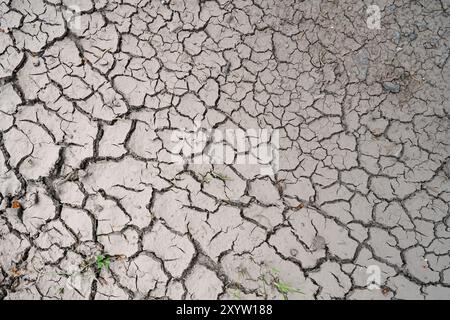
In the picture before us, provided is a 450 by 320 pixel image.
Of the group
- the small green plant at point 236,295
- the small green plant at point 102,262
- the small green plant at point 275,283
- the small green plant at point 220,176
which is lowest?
the small green plant at point 236,295

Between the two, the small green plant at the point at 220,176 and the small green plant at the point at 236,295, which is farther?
the small green plant at the point at 220,176

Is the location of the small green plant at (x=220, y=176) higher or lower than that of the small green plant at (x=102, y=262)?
higher

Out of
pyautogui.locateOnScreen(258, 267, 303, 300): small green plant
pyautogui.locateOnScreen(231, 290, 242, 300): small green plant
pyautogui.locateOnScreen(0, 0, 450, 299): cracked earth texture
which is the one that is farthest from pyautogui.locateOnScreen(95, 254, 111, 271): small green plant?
pyautogui.locateOnScreen(258, 267, 303, 300): small green plant

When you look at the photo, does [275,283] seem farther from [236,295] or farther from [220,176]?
[220,176]

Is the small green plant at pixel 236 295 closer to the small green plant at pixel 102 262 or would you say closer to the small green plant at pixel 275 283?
the small green plant at pixel 275 283

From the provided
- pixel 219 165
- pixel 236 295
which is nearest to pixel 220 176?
pixel 219 165

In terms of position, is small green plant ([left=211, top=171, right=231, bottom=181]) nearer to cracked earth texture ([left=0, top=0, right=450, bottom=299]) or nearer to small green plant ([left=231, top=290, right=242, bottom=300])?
cracked earth texture ([left=0, top=0, right=450, bottom=299])

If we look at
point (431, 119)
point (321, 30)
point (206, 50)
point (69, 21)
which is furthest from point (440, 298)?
point (69, 21)

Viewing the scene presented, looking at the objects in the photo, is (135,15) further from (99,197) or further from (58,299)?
(58,299)

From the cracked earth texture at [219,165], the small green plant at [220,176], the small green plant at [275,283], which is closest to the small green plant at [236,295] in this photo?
the cracked earth texture at [219,165]
